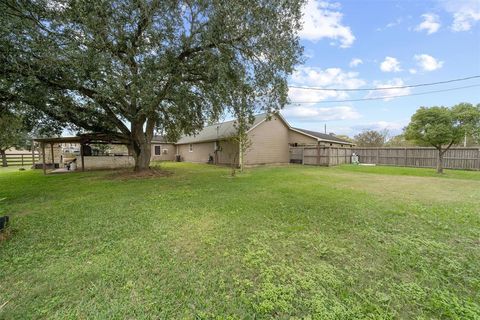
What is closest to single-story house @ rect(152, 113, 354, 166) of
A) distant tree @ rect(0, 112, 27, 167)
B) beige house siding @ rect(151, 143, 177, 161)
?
beige house siding @ rect(151, 143, 177, 161)

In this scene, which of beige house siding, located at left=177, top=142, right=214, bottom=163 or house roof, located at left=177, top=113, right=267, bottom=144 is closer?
house roof, located at left=177, top=113, right=267, bottom=144

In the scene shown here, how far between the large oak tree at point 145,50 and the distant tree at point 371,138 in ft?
79.1

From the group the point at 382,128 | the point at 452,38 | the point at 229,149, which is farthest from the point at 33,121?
the point at 382,128

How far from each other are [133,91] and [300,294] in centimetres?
744

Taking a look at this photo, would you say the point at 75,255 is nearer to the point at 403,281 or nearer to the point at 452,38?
the point at 403,281

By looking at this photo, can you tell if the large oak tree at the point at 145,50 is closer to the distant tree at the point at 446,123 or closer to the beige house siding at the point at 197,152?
the distant tree at the point at 446,123

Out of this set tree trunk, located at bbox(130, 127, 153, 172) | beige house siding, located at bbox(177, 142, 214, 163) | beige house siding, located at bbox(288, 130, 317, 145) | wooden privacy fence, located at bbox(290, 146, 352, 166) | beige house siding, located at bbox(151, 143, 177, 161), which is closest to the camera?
tree trunk, located at bbox(130, 127, 153, 172)

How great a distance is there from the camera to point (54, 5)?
21.4ft

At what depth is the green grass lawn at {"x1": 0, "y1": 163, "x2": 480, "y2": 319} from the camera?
2.10 metres

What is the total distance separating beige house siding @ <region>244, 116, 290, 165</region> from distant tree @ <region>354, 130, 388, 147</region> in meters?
15.2

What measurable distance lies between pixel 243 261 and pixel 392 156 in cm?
1935

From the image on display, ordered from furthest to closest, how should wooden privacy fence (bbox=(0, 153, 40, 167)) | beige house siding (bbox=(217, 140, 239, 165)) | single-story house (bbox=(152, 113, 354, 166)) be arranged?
wooden privacy fence (bbox=(0, 153, 40, 167))
beige house siding (bbox=(217, 140, 239, 165))
single-story house (bbox=(152, 113, 354, 166))

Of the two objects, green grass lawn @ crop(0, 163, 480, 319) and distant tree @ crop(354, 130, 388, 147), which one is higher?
distant tree @ crop(354, 130, 388, 147)

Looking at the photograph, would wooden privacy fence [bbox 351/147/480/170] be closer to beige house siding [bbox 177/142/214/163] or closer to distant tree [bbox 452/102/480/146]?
distant tree [bbox 452/102/480/146]
